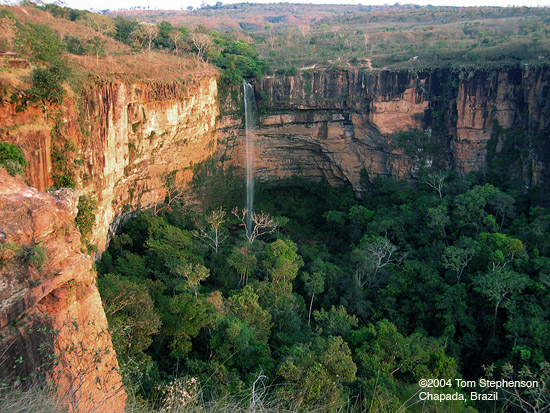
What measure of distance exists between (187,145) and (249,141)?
5306 millimetres

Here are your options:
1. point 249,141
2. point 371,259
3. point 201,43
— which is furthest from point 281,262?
point 201,43

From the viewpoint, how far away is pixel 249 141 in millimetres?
26859

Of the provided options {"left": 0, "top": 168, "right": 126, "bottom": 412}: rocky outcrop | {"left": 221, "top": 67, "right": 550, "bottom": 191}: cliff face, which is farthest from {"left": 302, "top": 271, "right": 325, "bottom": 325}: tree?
{"left": 221, "top": 67, "right": 550, "bottom": 191}: cliff face

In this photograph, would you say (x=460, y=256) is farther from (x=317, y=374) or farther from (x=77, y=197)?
(x=77, y=197)

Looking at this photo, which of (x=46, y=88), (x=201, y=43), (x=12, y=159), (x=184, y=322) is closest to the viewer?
(x=12, y=159)

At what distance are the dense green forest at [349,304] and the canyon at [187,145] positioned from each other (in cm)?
136

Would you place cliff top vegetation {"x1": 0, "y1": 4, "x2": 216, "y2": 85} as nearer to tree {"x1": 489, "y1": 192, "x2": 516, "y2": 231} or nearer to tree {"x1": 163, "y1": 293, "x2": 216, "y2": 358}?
tree {"x1": 163, "y1": 293, "x2": 216, "y2": 358}

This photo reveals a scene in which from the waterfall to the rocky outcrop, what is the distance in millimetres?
17922

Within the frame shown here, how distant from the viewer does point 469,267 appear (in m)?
17.5

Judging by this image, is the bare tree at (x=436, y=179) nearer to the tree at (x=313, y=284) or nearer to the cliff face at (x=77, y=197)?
the tree at (x=313, y=284)

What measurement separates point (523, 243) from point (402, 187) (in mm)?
9557

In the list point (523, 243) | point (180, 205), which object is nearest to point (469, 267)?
point (523, 243)

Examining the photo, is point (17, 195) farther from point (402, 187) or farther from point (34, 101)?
point (402, 187)

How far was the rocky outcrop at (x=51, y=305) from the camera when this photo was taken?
253 inches
